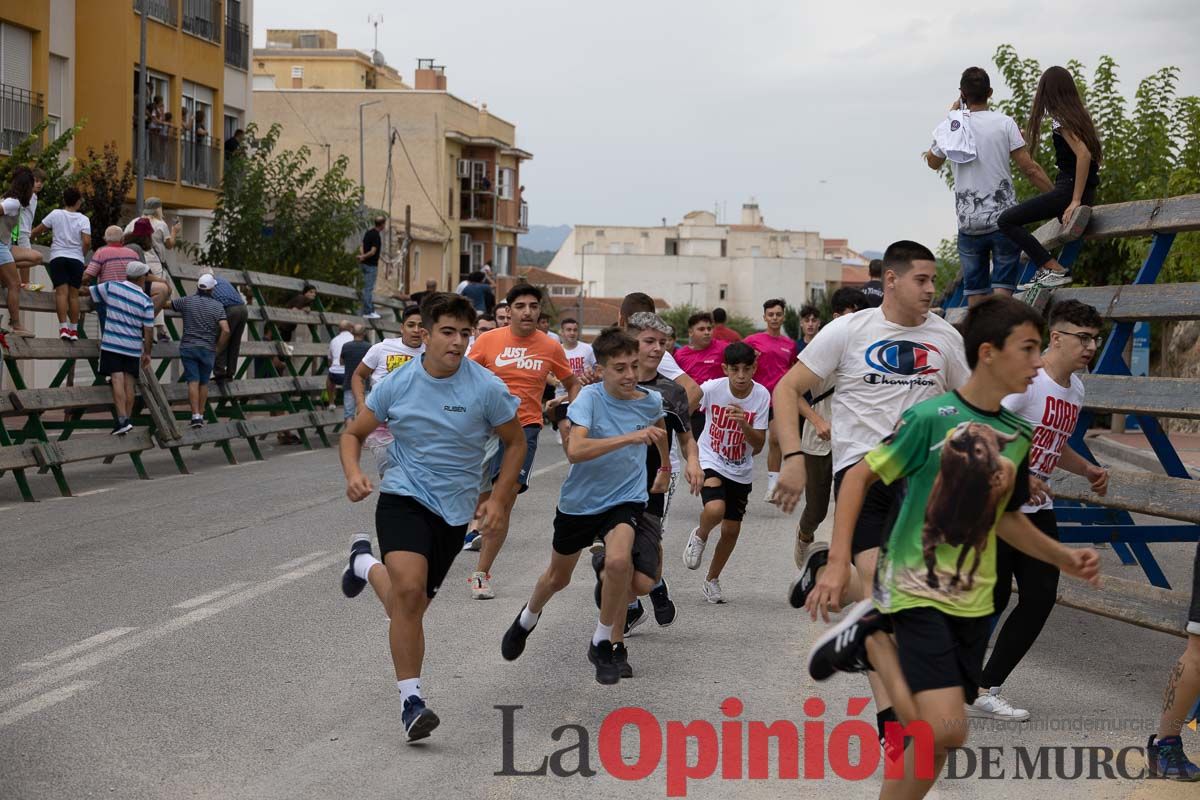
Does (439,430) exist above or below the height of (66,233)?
below

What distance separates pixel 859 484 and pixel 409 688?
2.33 meters

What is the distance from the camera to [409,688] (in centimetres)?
652

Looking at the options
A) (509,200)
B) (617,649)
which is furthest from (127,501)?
(509,200)

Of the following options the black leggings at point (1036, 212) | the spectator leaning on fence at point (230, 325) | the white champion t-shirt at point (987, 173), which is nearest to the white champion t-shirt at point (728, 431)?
the white champion t-shirt at point (987, 173)

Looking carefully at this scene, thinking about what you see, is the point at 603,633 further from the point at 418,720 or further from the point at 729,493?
the point at 729,493

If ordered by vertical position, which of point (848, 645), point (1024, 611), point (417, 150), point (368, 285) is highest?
point (417, 150)

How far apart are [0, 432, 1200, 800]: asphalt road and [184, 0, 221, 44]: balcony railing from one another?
2891 centimetres

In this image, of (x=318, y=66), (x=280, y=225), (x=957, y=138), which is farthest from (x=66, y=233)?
(x=318, y=66)

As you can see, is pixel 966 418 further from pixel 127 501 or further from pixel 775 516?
pixel 127 501

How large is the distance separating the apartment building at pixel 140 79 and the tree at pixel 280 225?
2.49m

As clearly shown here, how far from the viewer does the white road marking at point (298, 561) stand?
1119 cm

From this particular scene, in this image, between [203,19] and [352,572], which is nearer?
[352,572]

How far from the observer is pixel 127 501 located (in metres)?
15.2

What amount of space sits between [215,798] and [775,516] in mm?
10573
